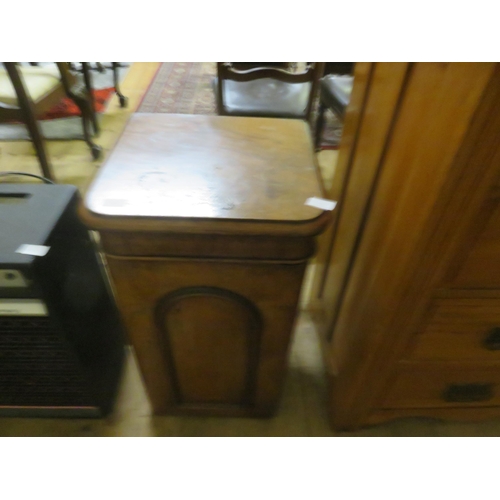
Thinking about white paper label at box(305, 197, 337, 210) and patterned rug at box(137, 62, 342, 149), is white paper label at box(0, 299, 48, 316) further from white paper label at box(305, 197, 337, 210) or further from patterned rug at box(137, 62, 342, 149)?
patterned rug at box(137, 62, 342, 149)

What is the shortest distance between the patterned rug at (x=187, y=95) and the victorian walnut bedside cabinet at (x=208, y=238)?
1522mm

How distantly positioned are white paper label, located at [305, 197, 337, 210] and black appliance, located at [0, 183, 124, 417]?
461 mm

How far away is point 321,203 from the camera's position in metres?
0.62

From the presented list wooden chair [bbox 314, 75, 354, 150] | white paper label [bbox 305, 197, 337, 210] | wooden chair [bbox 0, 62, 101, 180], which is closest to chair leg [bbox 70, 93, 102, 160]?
wooden chair [bbox 0, 62, 101, 180]

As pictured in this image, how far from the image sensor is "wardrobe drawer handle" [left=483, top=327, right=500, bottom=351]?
75 centimetres

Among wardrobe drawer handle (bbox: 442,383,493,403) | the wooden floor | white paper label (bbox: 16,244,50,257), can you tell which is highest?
white paper label (bbox: 16,244,50,257)

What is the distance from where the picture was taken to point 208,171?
2.26 ft

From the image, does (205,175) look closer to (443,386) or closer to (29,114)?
(443,386)

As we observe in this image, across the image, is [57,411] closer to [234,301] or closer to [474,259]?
[234,301]

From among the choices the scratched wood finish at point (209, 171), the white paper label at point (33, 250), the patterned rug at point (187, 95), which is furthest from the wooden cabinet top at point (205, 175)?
the patterned rug at point (187, 95)

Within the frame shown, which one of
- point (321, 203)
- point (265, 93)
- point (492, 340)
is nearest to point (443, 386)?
point (492, 340)

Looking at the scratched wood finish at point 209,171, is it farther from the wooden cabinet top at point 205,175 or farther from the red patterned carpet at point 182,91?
the red patterned carpet at point 182,91

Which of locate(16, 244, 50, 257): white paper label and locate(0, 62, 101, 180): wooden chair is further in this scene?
locate(0, 62, 101, 180): wooden chair

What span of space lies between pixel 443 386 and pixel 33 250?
3.00ft
